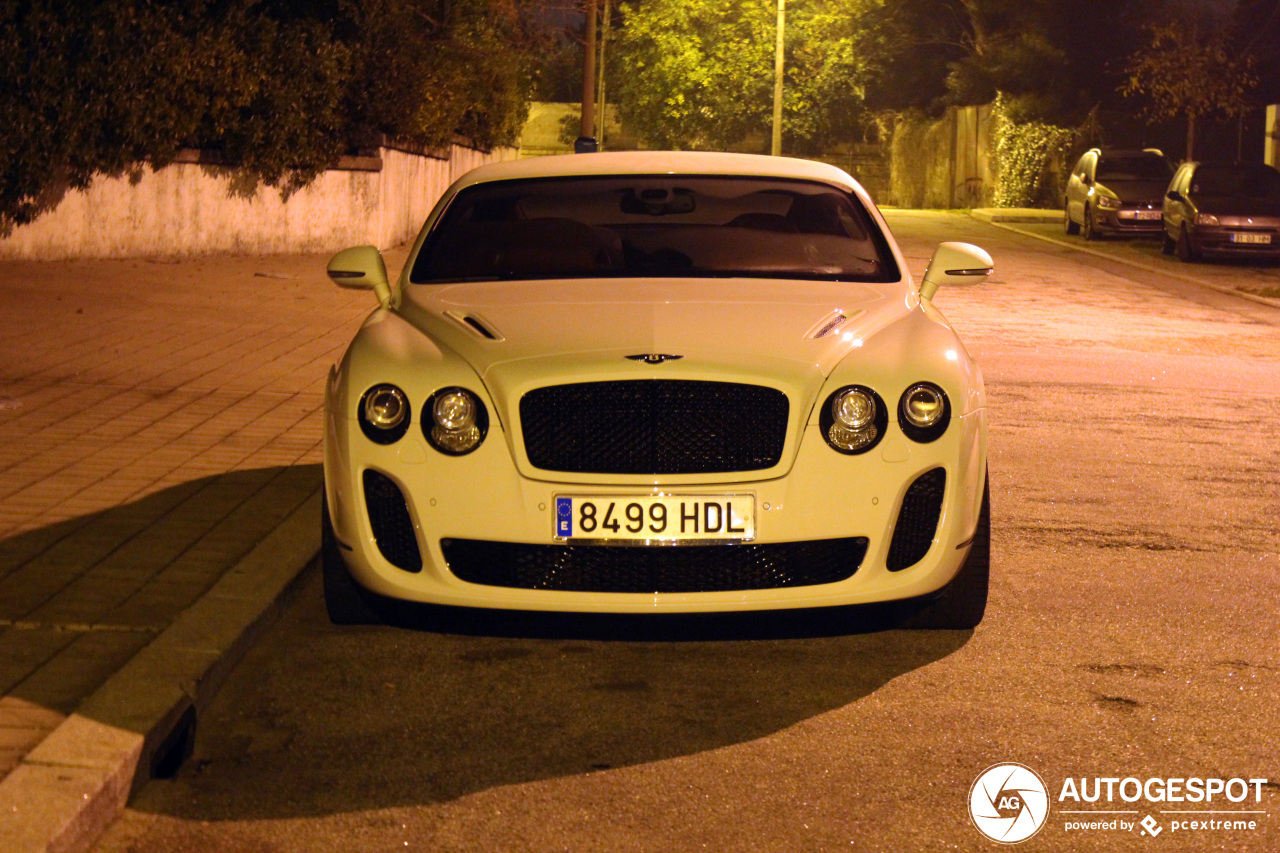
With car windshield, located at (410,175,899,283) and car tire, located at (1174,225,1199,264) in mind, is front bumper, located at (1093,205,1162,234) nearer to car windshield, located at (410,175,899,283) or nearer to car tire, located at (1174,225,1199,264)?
car tire, located at (1174,225,1199,264)

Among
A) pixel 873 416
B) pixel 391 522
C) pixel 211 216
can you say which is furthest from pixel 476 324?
pixel 211 216

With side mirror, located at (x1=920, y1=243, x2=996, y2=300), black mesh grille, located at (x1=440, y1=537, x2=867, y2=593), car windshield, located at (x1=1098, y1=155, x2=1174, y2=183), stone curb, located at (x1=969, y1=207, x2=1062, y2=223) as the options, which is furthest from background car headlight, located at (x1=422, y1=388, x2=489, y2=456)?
stone curb, located at (x1=969, y1=207, x2=1062, y2=223)

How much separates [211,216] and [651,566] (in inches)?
628

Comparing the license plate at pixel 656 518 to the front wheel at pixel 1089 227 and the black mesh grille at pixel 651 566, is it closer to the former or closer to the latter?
the black mesh grille at pixel 651 566

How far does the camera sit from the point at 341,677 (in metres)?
4.98

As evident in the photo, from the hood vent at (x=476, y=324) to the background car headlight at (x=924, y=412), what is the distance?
117cm

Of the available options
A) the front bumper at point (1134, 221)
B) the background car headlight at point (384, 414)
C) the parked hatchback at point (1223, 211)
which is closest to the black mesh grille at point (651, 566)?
the background car headlight at point (384, 414)

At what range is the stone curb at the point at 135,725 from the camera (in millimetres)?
3627

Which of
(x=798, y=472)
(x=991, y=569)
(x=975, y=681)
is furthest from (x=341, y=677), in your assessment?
(x=991, y=569)

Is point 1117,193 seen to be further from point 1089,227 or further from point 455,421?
point 455,421

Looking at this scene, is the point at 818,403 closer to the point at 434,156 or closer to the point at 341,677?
the point at 341,677

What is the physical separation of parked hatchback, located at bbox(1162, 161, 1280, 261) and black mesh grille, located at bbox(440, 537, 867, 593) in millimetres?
21893

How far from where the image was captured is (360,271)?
6.20 meters

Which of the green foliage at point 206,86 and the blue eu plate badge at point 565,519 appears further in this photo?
the green foliage at point 206,86
